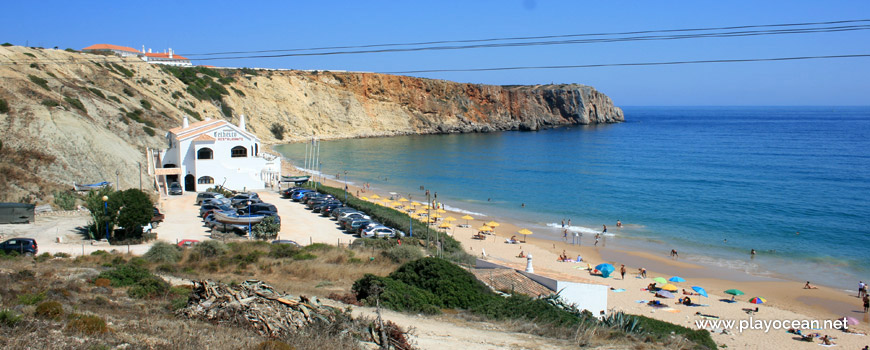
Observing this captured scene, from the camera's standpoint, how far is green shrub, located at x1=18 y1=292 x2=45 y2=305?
9414 millimetres

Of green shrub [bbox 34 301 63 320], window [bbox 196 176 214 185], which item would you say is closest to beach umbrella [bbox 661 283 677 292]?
green shrub [bbox 34 301 63 320]

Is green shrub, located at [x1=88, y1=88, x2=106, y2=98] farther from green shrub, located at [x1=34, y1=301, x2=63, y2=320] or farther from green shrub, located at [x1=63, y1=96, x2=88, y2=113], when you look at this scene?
green shrub, located at [x1=34, y1=301, x2=63, y2=320]

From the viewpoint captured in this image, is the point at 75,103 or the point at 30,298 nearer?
the point at 30,298

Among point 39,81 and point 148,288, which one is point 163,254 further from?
point 39,81

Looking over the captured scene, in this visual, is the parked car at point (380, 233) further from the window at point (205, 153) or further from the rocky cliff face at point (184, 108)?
the rocky cliff face at point (184, 108)

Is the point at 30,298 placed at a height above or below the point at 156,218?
above

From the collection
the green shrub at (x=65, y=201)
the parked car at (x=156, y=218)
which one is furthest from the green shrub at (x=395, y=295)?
the green shrub at (x=65, y=201)

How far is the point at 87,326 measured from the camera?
814cm

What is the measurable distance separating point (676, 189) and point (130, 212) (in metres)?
42.0

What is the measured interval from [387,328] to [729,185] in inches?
1954

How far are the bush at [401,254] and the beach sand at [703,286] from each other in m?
4.06

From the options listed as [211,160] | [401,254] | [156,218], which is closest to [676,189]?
[401,254]

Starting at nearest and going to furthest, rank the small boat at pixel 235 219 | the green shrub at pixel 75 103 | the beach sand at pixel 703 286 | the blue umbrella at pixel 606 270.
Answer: the beach sand at pixel 703 286 < the blue umbrella at pixel 606 270 < the small boat at pixel 235 219 < the green shrub at pixel 75 103

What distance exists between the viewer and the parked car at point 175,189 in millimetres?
35688
